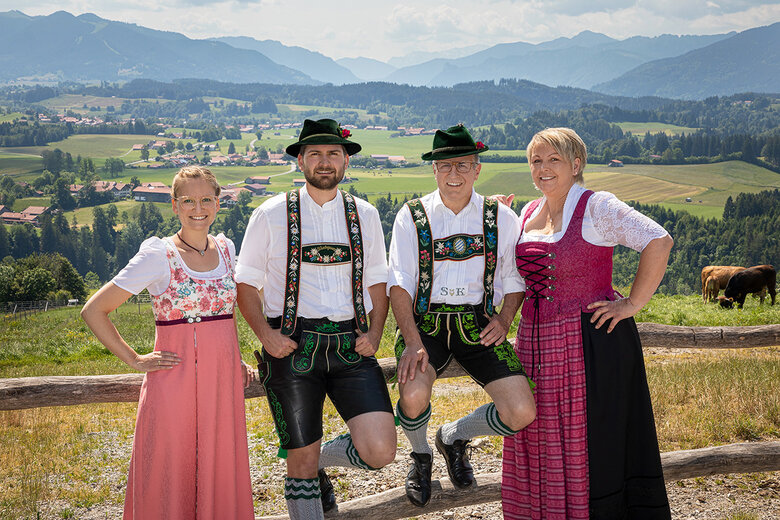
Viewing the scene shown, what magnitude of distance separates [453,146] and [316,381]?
4.90ft

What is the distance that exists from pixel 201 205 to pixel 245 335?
1176cm

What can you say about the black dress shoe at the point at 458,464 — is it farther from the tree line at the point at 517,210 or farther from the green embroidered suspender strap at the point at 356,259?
the tree line at the point at 517,210

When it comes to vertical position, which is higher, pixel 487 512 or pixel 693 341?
pixel 693 341

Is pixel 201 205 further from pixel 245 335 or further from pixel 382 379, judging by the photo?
pixel 245 335

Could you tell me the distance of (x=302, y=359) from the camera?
3.32 m

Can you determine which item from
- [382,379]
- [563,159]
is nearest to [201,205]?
[382,379]

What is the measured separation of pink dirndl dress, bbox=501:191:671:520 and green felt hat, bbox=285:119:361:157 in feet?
3.84

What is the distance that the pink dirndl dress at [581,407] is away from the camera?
3.23 metres

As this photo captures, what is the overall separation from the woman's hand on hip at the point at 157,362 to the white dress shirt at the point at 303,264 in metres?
0.55

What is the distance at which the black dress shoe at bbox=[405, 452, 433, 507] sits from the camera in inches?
136

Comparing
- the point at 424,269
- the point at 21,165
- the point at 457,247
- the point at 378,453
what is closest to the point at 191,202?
the point at 424,269

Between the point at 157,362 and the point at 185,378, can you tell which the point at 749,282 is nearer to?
the point at 185,378

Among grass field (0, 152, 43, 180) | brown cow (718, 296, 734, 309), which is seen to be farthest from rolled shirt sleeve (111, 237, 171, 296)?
grass field (0, 152, 43, 180)

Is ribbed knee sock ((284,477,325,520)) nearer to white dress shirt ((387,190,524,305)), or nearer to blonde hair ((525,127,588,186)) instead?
white dress shirt ((387,190,524,305))
